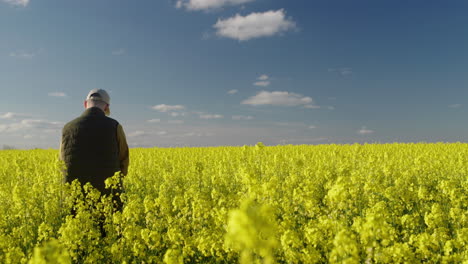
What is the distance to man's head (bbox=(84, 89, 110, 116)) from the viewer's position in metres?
6.07

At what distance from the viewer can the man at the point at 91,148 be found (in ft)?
18.9

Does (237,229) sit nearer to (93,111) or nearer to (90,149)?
(90,149)

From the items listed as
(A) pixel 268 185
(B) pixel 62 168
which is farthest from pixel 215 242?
(B) pixel 62 168

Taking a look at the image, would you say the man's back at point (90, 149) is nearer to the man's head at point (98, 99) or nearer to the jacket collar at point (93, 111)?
the jacket collar at point (93, 111)

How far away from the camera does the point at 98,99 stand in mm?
6090

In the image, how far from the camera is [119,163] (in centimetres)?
608

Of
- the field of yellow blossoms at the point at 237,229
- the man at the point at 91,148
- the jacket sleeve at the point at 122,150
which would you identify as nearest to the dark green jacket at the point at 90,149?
the man at the point at 91,148

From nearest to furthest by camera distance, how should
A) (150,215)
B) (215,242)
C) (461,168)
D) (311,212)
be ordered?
(215,242) < (150,215) < (311,212) < (461,168)

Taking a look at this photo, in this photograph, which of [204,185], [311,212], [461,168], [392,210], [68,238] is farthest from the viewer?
[461,168]

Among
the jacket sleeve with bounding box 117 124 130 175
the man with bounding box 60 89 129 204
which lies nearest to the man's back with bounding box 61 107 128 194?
the man with bounding box 60 89 129 204

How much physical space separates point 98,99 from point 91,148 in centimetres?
90

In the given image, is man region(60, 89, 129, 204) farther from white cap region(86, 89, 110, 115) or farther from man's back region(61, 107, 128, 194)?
white cap region(86, 89, 110, 115)

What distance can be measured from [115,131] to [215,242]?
283 centimetres

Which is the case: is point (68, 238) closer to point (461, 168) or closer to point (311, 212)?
point (311, 212)
